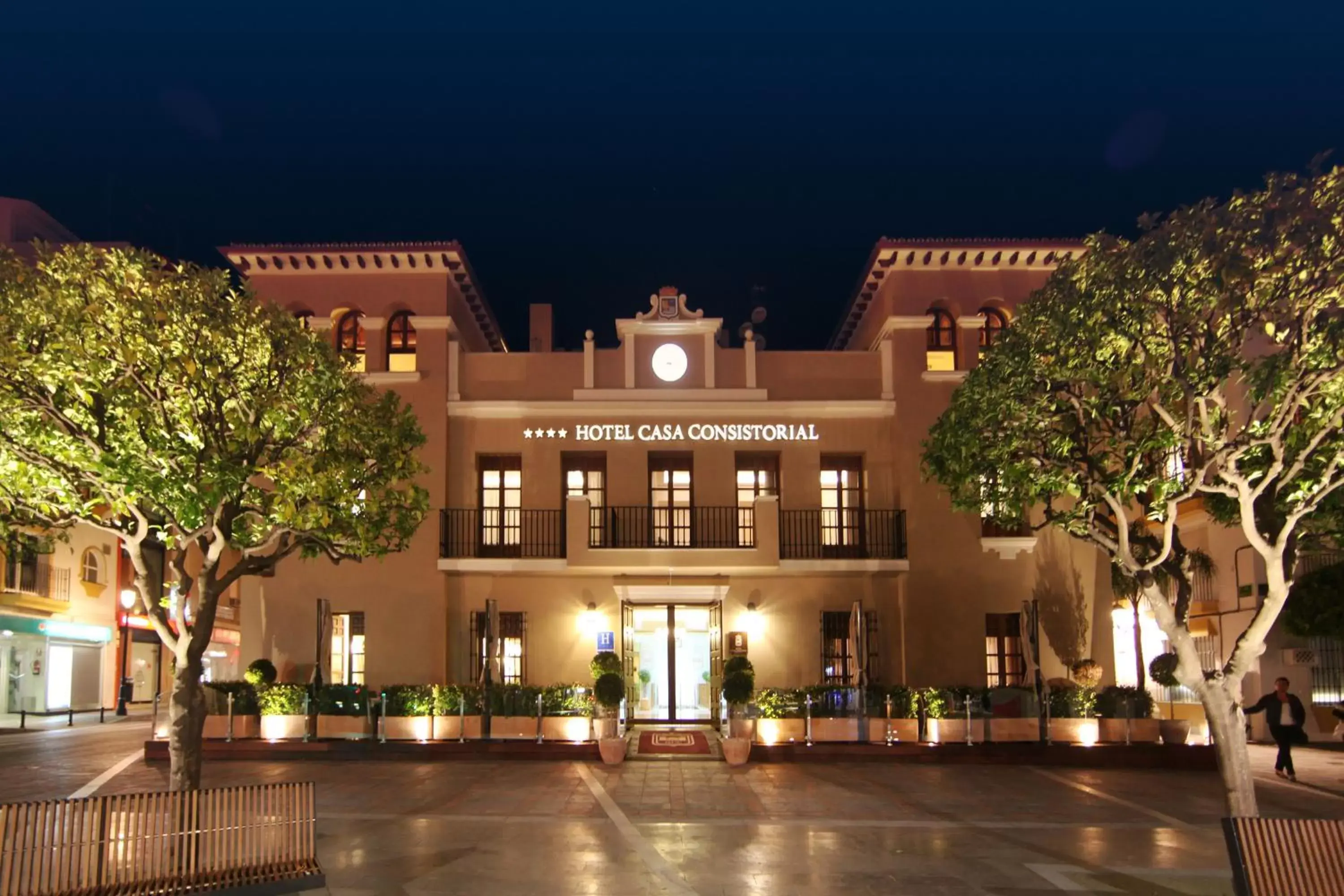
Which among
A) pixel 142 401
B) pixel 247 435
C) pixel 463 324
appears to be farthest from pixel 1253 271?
pixel 463 324

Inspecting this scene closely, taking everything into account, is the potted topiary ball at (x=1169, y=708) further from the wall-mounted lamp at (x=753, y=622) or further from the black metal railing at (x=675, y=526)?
the black metal railing at (x=675, y=526)

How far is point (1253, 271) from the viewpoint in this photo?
36.5 ft

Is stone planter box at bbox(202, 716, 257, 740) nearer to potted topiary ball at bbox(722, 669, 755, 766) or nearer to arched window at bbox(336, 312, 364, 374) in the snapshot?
arched window at bbox(336, 312, 364, 374)

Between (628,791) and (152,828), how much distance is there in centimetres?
819

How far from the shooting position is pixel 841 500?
2483cm

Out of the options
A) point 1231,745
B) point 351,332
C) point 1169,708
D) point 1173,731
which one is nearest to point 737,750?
point 1173,731

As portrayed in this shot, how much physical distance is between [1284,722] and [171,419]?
17.2m

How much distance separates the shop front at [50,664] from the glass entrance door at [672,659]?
66.4ft

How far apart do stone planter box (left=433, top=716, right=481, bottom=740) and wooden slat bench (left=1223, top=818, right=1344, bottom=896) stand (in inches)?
566

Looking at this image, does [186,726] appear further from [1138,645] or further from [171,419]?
[1138,645]

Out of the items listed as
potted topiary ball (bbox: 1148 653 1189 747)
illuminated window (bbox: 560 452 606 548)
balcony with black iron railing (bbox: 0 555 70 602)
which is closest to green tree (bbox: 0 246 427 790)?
potted topiary ball (bbox: 1148 653 1189 747)

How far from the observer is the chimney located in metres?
29.6

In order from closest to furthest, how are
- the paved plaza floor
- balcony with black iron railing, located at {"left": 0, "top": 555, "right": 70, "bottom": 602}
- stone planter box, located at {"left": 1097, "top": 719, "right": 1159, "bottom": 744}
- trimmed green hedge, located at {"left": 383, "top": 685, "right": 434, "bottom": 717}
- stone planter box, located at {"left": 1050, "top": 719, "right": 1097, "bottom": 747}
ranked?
the paved plaza floor, stone planter box, located at {"left": 1097, "top": 719, "right": 1159, "bottom": 744}, stone planter box, located at {"left": 1050, "top": 719, "right": 1097, "bottom": 747}, trimmed green hedge, located at {"left": 383, "top": 685, "right": 434, "bottom": 717}, balcony with black iron railing, located at {"left": 0, "top": 555, "right": 70, "bottom": 602}

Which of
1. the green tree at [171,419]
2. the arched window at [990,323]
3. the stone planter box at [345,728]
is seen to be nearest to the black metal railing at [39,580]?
the stone planter box at [345,728]
